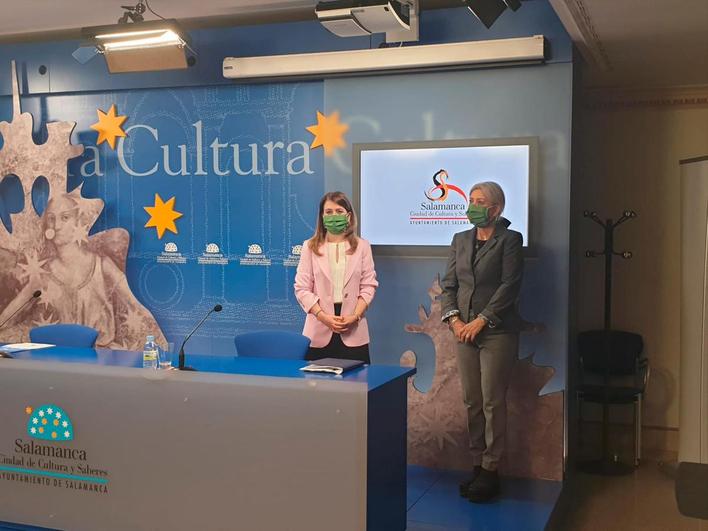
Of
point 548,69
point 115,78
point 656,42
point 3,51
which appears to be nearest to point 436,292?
point 548,69

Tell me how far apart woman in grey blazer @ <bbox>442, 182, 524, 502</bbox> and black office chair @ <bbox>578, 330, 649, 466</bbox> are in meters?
1.57

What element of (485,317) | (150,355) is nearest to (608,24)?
(485,317)

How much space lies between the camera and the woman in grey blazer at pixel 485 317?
16.5ft

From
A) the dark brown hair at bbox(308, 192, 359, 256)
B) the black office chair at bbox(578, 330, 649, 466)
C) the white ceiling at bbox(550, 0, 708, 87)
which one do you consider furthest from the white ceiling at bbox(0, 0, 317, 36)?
the black office chair at bbox(578, 330, 649, 466)

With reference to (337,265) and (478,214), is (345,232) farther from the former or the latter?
(478,214)

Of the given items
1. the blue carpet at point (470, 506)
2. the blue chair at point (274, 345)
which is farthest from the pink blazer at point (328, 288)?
the blue carpet at point (470, 506)

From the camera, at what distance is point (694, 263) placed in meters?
5.90

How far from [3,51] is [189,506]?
456 centimetres

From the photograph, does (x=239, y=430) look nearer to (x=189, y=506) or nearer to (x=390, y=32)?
(x=189, y=506)

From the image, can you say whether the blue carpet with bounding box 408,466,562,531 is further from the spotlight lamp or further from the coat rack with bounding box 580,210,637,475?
the spotlight lamp

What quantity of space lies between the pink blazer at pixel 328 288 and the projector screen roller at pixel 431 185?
0.50m

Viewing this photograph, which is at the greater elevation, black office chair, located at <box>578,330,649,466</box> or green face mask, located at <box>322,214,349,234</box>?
green face mask, located at <box>322,214,349,234</box>

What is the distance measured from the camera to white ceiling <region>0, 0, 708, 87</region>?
15.9 feet

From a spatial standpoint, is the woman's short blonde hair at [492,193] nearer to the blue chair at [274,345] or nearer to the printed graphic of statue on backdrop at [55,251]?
the blue chair at [274,345]
